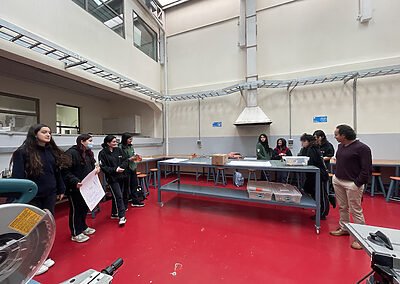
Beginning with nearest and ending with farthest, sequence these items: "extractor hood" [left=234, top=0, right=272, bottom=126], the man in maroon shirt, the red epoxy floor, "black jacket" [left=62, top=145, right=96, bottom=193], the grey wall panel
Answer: the red epoxy floor, the man in maroon shirt, "black jacket" [left=62, top=145, right=96, bottom=193], the grey wall panel, "extractor hood" [left=234, top=0, right=272, bottom=126]

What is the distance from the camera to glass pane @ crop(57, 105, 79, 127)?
6.05 metres

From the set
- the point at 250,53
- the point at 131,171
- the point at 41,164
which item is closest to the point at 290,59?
the point at 250,53

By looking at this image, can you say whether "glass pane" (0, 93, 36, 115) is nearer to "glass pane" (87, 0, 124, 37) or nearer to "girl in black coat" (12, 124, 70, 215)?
"glass pane" (87, 0, 124, 37)

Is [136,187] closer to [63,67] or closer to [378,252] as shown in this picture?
[63,67]

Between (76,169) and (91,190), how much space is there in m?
0.33

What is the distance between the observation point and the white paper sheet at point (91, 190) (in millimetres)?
2207

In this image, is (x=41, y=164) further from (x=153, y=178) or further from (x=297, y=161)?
(x=153, y=178)

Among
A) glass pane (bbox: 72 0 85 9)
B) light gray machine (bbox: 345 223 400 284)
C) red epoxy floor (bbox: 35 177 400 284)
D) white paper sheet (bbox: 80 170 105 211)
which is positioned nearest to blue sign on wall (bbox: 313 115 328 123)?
red epoxy floor (bbox: 35 177 400 284)

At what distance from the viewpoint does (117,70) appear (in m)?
4.51

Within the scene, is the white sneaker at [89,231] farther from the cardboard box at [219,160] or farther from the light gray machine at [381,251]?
the light gray machine at [381,251]

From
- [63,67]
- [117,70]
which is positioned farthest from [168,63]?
[63,67]

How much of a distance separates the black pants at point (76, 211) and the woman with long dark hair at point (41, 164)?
0.96 feet

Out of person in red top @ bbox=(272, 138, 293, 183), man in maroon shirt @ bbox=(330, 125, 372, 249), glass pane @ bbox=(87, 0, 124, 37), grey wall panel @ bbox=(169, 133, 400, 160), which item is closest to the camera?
man in maroon shirt @ bbox=(330, 125, 372, 249)

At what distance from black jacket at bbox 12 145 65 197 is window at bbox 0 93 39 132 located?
3756mm
